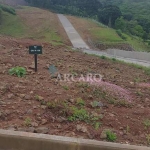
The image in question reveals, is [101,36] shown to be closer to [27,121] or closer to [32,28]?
[32,28]

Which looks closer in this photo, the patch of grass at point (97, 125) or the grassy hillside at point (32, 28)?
the patch of grass at point (97, 125)

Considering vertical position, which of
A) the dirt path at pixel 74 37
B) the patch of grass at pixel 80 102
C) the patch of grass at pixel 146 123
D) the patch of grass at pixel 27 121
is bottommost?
the dirt path at pixel 74 37

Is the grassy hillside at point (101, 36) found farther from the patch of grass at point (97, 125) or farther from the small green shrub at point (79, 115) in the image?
the patch of grass at point (97, 125)

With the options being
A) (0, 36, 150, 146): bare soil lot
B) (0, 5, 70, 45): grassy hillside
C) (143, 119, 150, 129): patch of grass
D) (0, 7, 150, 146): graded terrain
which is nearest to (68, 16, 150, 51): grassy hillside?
(0, 5, 70, 45): grassy hillside

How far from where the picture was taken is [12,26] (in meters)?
41.4

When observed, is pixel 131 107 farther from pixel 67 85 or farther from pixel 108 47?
pixel 108 47

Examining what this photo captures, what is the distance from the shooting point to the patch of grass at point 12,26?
3753 cm

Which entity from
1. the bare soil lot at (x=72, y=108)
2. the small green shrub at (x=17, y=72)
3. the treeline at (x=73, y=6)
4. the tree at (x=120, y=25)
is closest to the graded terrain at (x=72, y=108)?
the bare soil lot at (x=72, y=108)

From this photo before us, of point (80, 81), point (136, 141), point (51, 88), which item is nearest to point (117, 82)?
point (80, 81)

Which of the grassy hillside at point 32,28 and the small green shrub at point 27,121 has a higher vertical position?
the small green shrub at point 27,121

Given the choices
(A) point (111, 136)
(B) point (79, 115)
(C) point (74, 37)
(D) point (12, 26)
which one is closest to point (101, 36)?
(C) point (74, 37)

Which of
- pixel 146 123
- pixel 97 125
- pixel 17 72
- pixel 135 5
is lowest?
pixel 146 123

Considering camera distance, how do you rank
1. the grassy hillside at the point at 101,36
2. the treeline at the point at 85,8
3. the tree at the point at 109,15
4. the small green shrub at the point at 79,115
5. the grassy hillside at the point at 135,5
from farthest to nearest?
the grassy hillside at the point at 135,5 < the treeline at the point at 85,8 < the tree at the point at 109,15 < the grassy hillside at the point at 101,36 < the small green shrub at the point at 79,115

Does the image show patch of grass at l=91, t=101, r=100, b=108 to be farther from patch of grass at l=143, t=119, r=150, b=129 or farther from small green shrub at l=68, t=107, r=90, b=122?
patch of grass at l=143, t=119, r=150, b=129
